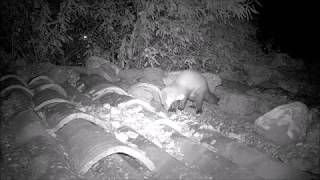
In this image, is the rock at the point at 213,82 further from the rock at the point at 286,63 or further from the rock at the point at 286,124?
the rock at the point at 286,63

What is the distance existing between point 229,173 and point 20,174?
2.25 m

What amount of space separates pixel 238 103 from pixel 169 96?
1460 millimetres

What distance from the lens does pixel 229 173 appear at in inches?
106

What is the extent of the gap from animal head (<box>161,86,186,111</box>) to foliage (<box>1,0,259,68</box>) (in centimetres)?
200

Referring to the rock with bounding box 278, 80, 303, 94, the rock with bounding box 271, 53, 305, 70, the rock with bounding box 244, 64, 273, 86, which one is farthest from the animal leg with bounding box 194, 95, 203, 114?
the rock with bounding box 271, 53, 305, 70

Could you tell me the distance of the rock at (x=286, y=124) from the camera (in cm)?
371

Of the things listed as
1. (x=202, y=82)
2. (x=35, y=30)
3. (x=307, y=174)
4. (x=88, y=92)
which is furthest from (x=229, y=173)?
(x=35, y=30)

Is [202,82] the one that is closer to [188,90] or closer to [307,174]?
[188,90]

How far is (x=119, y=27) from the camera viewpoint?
7102mm

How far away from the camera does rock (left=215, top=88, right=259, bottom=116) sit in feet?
16.3

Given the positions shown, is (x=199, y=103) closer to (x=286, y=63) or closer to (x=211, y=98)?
(x=211, y=98)

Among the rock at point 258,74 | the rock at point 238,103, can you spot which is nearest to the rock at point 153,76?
the rock at point 238,103

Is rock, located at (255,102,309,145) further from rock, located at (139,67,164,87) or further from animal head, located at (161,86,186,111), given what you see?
rock, located at (139,67,164,87)

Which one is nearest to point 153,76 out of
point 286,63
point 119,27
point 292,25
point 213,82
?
point 213,82
